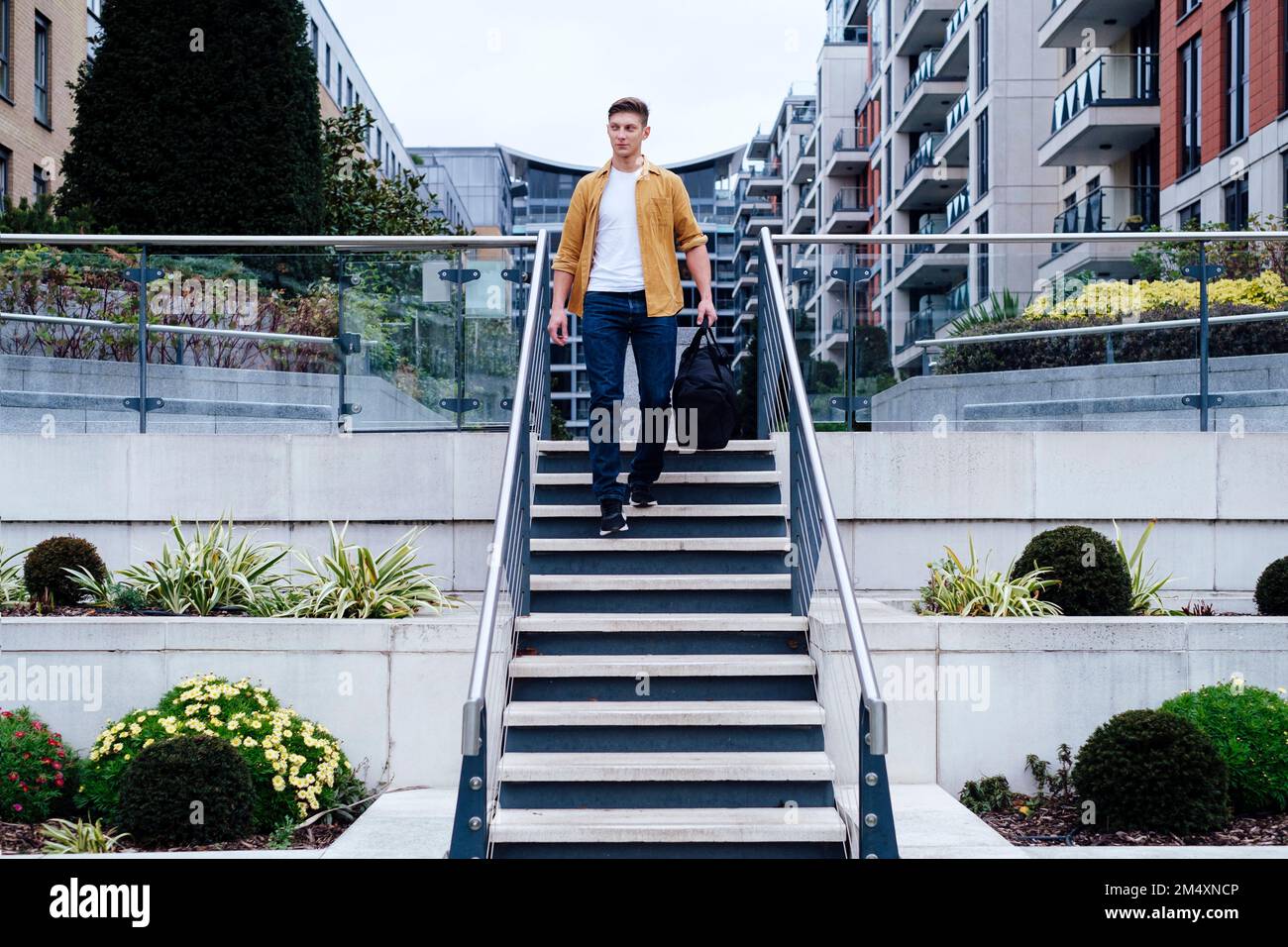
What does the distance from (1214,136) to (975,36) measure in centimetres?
1827

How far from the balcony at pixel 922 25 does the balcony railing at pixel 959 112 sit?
3961 mm

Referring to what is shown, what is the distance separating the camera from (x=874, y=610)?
23.5 feet

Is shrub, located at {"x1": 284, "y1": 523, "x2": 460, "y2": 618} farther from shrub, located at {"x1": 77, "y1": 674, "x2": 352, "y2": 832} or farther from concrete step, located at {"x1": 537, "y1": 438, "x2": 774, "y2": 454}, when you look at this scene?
concrete step, located at {"x1": 537, "y1": 438, "x2": 774, "y2": 454}

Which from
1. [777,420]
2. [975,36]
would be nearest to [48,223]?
[777,420]

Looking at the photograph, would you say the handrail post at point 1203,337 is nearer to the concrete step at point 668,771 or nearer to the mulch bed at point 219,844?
the concrete step at point 668,771

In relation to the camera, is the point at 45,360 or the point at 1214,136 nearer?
the point at 45,360

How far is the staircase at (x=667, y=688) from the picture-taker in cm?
525

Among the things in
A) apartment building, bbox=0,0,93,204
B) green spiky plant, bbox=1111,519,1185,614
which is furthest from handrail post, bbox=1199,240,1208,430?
apartment building, bbox=0,0,93,204

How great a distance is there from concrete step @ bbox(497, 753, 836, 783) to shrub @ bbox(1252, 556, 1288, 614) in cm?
342

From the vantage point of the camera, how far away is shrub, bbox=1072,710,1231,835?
221 inches

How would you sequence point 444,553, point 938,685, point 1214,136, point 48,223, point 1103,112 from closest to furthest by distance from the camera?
point 938,685
point 444,553
point 48,223
point 1214,136
point 1103,112
